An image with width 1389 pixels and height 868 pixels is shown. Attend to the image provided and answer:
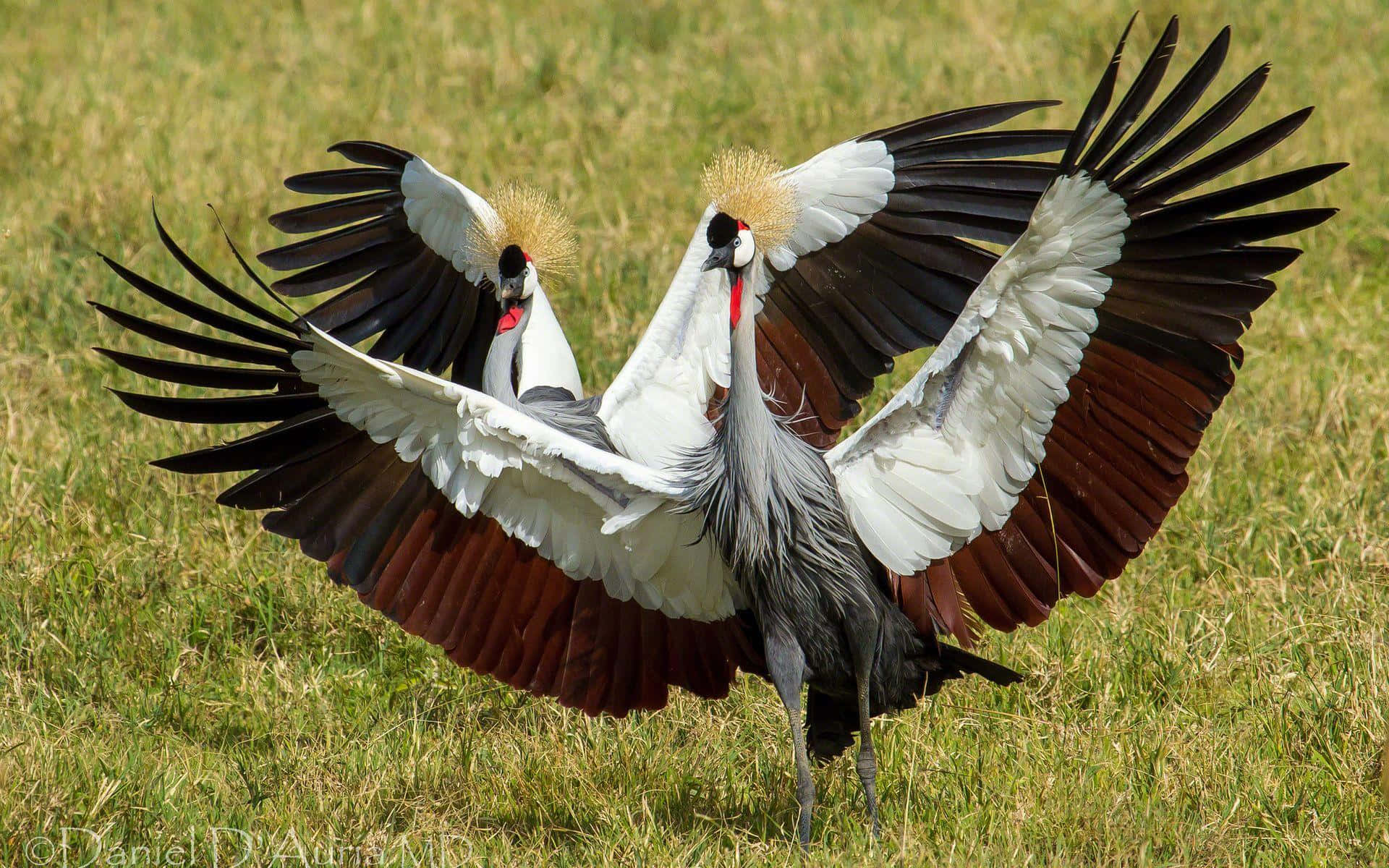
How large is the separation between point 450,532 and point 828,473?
35.6 inches

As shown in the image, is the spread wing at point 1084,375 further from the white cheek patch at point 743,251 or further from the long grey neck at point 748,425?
the white cheek patch at point 743,251

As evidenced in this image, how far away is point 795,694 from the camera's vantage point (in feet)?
11.7

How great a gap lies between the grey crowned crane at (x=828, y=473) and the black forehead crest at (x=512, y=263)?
4.50ft

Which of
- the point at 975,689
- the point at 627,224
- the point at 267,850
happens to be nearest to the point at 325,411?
the point at 267,850

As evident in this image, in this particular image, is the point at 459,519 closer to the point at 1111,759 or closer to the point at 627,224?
the point at 1111,759

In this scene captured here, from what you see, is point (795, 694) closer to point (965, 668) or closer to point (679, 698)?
point (965, 668)

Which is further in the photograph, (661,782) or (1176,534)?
(1176,534)

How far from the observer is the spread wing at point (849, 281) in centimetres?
454

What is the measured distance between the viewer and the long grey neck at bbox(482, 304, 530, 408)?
190 inches

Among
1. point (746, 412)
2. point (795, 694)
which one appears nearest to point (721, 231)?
point (746, 412)

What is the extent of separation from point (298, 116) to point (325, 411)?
4494 millimetres

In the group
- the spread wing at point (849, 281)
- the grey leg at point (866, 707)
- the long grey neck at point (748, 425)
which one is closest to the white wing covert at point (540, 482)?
the long grey neck at point (748, 425)

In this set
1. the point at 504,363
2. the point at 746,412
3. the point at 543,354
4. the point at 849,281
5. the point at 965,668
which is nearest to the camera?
the point at 746,412

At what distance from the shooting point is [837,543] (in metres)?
3.58
